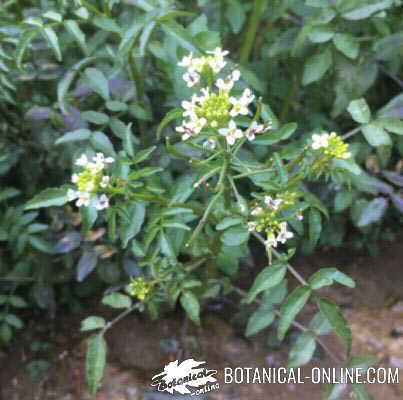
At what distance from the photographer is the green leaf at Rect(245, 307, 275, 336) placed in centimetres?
159

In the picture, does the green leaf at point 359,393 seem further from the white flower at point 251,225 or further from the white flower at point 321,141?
the white flower at point 321,141

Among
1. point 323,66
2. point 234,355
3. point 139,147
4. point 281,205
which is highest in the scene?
point 323,66

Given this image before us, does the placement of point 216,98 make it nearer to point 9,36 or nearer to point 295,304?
point 295,304

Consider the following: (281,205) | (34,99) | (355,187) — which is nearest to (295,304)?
(281,205)

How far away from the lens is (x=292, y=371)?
1.82 meters

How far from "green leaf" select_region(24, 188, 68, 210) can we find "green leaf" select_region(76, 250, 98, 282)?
1.37 ft

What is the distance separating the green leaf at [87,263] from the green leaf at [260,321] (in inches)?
20.4

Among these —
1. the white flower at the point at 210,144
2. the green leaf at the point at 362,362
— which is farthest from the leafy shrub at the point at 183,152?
the green leaf at the point at 362,362

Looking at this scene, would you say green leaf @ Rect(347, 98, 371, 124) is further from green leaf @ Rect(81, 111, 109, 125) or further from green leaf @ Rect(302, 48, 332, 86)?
green leaf @ Rect(81, 111, 109, 125)

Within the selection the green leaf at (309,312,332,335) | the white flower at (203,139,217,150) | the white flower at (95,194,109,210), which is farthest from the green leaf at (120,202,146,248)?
the green leaf at (309,312,332,335)

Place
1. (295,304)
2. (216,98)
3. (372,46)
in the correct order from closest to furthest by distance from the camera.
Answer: (216,98) < (295,304) < (372,46)

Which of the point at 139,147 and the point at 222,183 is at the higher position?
the point at 222,183

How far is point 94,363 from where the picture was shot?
4.77 ft

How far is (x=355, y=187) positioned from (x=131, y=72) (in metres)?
0.84
